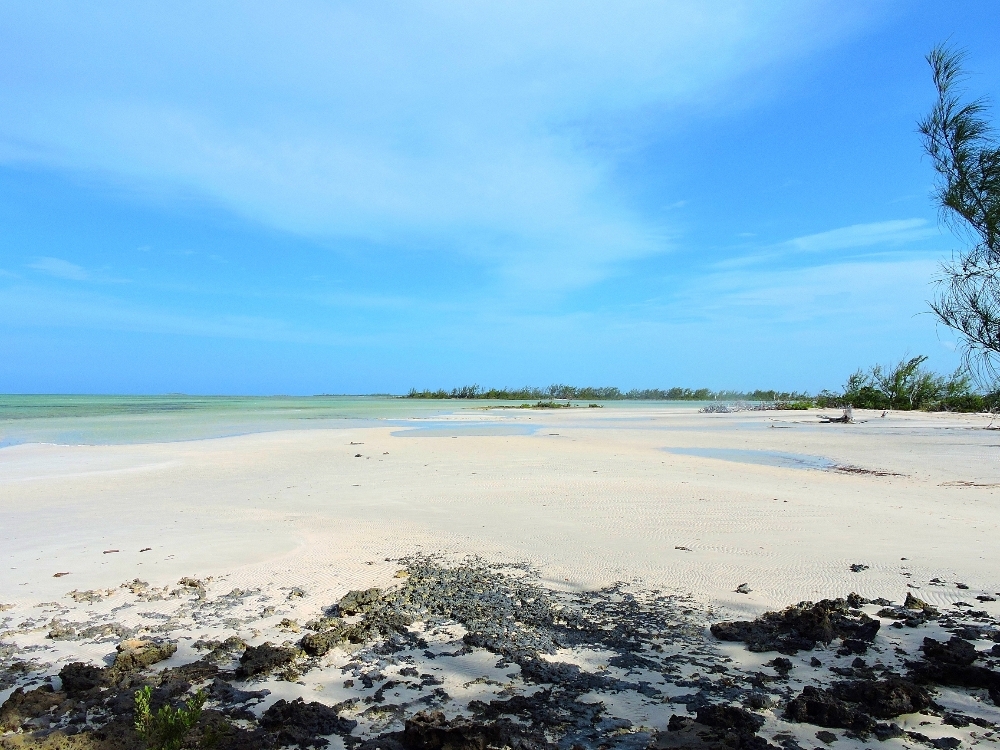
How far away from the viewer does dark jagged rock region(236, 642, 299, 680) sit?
3.53 m

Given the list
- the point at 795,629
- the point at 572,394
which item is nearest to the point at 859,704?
the point at 795,629

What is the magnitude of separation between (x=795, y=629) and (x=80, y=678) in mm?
4363

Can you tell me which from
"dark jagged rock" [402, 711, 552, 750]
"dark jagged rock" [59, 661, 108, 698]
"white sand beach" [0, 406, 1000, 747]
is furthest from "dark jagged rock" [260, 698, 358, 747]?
"dark jagged rock" [59, 661, 108, 698]

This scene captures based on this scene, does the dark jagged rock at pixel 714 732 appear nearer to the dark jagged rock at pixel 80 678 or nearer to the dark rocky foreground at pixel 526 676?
the dark rocky foreground at pixel 526 676

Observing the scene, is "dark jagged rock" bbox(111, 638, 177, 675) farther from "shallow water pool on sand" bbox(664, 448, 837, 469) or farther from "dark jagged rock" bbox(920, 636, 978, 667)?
"shallow water pool on sand" bbox(664, 448, 837, 469)

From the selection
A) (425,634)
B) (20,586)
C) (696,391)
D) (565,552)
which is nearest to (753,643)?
(425,634)

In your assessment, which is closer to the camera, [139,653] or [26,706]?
[26,706]

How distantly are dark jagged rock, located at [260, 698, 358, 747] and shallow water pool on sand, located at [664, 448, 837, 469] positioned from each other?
1193 centimetres

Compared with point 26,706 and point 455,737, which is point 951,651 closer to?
point 455,737

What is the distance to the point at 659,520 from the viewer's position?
25.4 ft

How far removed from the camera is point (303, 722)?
299 centimetres

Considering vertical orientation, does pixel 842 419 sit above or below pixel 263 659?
above

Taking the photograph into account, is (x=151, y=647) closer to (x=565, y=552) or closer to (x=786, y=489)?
(x=565, y=552)

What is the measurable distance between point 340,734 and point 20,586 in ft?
13.1
